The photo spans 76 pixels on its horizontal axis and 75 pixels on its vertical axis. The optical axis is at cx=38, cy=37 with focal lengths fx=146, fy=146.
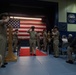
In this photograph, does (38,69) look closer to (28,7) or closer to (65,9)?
(65,9)

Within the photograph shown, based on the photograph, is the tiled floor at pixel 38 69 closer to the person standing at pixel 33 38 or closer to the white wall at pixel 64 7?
the person standing at pixel 33 38

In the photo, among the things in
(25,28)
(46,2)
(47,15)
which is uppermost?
(46,2)

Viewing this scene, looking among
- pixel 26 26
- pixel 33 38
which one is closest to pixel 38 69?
pixel 33 38

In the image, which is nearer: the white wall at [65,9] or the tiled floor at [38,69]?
the tiled floor at [38,69]


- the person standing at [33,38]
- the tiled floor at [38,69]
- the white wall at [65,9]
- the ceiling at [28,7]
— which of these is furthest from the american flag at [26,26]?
the tiled floor at [38,69]

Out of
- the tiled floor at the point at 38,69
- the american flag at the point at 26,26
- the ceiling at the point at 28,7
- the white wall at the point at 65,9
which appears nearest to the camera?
the tiled floor at the point at 38,69

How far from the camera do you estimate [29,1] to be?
9.67m

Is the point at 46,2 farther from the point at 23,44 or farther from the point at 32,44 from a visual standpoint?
the point at 23,44

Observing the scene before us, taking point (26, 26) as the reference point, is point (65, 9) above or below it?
above

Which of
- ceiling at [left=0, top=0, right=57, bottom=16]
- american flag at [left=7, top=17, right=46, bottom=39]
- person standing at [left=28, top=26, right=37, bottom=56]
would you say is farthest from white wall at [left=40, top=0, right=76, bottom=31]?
american flag at [left=7, top=17, right=46, bottom=39]

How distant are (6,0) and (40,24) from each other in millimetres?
5637

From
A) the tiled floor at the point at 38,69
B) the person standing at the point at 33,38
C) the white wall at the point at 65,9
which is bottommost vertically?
the tiled floor at the point at 38,69

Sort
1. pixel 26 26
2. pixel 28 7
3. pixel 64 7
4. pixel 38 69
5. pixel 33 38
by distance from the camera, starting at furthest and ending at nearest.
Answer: pixel 26 26, pixel 28 7, pixel 64 7, pixel 33 38, pixel 38 69

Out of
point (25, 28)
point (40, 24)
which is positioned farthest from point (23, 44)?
point (40, 24)
